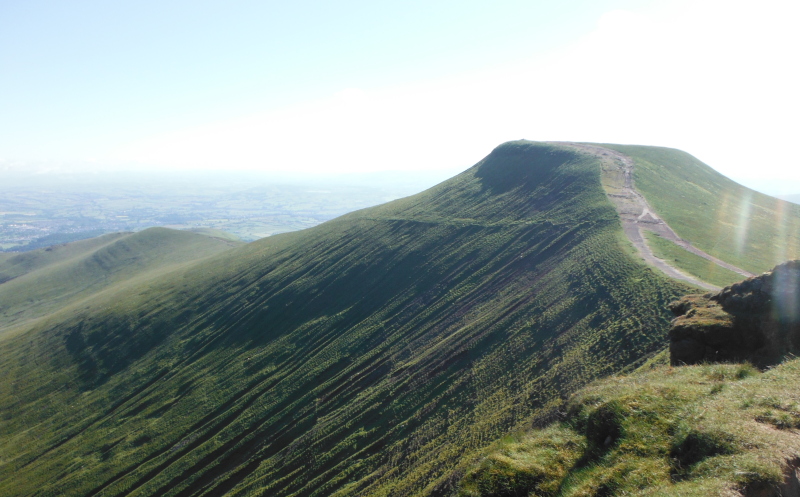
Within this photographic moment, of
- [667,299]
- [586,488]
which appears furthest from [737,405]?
[667,299]

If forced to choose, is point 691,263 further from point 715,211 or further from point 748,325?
point 715,211

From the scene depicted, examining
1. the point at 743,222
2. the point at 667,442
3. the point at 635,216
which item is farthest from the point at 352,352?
the point at 743,222

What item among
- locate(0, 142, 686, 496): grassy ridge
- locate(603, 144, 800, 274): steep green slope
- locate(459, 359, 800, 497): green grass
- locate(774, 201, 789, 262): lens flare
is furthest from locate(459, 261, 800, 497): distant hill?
locate(774, 201, 789, 262): lens flare

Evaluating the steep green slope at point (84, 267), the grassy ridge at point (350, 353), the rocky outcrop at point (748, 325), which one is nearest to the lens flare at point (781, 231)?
the grassy ridge at point (350, 353)

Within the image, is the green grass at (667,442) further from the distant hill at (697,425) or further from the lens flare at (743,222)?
the lens flare at (743,222)

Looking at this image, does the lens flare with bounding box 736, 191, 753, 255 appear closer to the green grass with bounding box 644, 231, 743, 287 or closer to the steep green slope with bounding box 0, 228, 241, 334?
the green grass with bounding box 644, 231, 743, 287

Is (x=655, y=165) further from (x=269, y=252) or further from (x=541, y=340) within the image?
(x=269, y=252)
